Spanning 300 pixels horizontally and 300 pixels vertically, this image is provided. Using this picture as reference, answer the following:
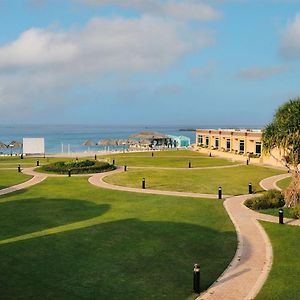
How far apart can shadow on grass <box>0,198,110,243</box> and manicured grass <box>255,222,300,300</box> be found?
10276 mm

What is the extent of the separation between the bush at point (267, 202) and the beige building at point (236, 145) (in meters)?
23.4

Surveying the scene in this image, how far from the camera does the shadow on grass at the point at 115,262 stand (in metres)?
12.7

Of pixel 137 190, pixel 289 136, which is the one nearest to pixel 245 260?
pixel 289 136

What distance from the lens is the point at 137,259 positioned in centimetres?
1559

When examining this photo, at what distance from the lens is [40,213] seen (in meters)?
23.3

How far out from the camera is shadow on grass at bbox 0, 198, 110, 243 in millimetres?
19984

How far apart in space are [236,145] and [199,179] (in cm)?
2616

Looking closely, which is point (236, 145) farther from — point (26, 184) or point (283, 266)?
point (283, 266)

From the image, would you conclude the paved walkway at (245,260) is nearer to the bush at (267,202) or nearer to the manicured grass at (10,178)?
the bush at (267,202)

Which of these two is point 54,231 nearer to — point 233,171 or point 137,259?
point 137,259

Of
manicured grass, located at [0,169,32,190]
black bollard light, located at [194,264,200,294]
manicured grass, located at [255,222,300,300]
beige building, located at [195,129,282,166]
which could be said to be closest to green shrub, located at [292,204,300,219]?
manicured grass, located at [255,222,300,300]

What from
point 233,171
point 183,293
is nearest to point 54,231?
point 183,293

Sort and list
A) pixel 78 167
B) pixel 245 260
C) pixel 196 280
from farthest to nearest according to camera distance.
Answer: pixel 78 167
pixel 245 260
pixel 196 280

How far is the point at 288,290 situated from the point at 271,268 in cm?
195
